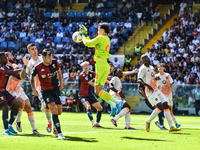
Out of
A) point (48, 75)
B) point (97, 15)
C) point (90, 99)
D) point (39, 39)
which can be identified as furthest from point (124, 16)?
point (48, 75)

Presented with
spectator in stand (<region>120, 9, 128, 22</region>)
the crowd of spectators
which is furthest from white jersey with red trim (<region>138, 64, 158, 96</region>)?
spectator in stand (<region>120, 9, 128, 22</region>)

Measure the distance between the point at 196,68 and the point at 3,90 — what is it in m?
16.7

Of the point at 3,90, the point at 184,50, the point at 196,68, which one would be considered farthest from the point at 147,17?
the point at 3,90

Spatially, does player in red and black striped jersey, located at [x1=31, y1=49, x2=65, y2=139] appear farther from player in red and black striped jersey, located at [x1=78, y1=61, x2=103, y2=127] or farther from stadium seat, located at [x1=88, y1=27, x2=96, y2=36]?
stadium seat, located at [x1=88, y1=27, x2=96, y2=36]

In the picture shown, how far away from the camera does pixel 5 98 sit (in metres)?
9.27

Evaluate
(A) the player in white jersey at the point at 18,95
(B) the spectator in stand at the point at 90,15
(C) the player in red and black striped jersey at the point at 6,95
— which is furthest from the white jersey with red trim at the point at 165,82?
(B) the spectator in stand at the point at 90,15

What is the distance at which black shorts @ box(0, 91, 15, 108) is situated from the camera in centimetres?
912

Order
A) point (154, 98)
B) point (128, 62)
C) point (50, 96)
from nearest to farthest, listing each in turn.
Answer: point (50, 96), point (154, 98), point (128, 62)

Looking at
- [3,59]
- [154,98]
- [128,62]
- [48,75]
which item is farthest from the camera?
[128,62]

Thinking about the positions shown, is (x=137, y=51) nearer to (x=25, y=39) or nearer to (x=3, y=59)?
(x=25, y=39)

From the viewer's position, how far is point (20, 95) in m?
10.2

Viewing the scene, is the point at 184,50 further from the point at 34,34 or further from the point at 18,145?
the point at 18,145

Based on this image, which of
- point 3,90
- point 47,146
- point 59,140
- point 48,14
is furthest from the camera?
point 48,14

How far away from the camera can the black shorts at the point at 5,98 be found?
29.9 feet
